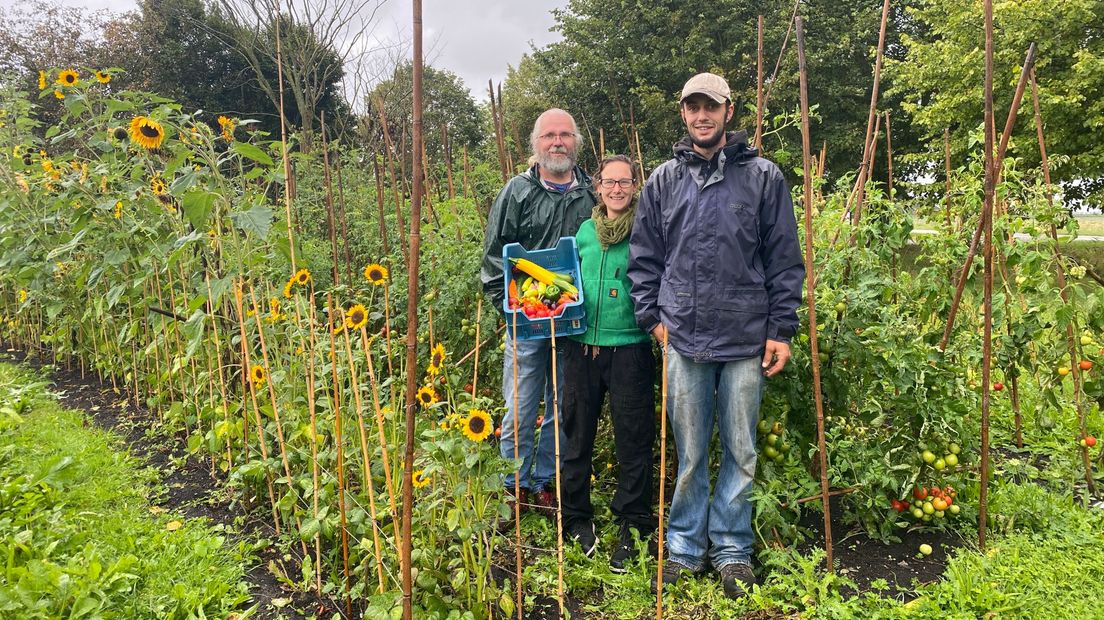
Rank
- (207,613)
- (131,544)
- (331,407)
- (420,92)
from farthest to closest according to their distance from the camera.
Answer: (131,544), (331,407), (207,613), (420,92)

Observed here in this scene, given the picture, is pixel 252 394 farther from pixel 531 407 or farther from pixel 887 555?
pixel 887 555

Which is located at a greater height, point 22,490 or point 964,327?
point 964,327

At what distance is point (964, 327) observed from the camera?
269cm

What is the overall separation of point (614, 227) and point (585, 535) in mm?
1194

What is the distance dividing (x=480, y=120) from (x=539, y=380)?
2128cm

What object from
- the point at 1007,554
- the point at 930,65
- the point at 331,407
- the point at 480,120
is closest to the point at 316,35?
the point at 480,120

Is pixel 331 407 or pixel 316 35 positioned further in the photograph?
pixel 316 35

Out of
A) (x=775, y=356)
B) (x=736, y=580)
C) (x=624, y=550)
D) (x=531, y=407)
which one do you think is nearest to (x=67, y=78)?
(x=531, y=407)

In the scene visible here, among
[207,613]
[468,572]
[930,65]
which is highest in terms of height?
[930,65]

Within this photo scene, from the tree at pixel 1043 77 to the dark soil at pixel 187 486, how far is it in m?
12.6

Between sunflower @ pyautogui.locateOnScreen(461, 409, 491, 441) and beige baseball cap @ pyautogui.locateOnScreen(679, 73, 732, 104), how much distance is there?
121 cm

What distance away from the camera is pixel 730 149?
220 centimetres

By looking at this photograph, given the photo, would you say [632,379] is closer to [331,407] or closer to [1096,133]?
[331,407]

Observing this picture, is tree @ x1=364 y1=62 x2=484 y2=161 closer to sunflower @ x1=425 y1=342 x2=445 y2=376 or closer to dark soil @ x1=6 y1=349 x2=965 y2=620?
dark soil @ x1=6 y1=349 x2=965 y2=620
